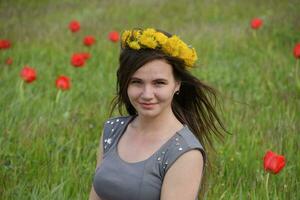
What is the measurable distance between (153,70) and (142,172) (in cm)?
43

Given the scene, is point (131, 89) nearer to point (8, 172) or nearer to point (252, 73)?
point (8, 172)

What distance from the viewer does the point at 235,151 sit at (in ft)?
13.8

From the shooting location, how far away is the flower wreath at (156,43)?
269cm

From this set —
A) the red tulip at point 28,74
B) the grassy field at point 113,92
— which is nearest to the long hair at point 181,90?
the grassy field at point 113,92

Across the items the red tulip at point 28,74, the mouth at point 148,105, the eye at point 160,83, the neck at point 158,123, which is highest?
the eye at point 160,83

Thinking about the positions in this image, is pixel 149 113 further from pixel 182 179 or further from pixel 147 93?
pixel 182 179

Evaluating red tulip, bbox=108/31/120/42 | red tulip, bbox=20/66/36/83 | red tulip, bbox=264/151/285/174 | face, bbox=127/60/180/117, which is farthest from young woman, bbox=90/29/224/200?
red tulip, bbox=108/31/120/42

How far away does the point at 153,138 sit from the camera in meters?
2.75

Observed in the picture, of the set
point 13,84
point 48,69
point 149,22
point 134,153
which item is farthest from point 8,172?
point 149,22

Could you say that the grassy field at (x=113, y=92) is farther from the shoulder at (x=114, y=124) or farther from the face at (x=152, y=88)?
the face at (x=152, y=88)

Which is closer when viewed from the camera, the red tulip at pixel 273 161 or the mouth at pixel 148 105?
the mouth at pixel 148 105

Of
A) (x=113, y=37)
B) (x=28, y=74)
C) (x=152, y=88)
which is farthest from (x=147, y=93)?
(x=113, y=37)

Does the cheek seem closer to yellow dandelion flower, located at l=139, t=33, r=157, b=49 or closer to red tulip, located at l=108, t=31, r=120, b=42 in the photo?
yellow dandelion flower, located at l=139, t=33, r=157, b=49

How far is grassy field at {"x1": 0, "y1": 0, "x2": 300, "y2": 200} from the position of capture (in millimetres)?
3855
